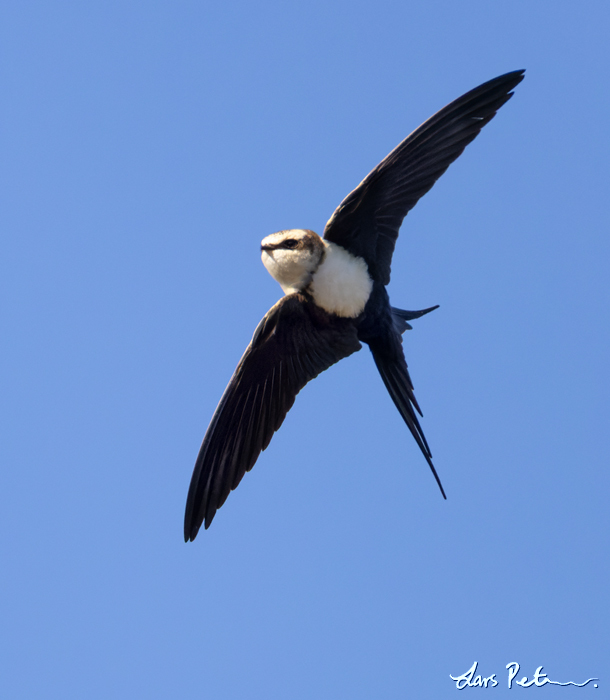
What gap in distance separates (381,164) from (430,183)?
0.38m

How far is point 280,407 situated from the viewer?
15.6 feet

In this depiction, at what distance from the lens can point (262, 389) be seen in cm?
474

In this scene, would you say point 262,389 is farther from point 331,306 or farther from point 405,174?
point 405,174

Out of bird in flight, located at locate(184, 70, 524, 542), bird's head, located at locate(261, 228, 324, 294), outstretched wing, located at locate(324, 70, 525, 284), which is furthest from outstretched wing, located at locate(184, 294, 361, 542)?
outstretched wing, located at locate(324, 70, 525, 284)

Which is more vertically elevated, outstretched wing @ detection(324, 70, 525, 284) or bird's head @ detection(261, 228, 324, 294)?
outstretched wing @ detection(324, 70, 525, 284)

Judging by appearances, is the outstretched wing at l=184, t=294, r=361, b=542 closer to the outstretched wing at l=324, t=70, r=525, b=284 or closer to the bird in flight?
the bird in flight

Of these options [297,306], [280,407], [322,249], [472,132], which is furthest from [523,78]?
[280,407]

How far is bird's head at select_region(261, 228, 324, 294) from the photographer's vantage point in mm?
4398

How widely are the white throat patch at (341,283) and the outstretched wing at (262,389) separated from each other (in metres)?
0.07

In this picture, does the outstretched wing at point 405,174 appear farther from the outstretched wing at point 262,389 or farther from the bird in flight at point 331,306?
the outstretched wing at point 262,389

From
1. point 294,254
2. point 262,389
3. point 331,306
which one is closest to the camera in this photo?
point 294,254

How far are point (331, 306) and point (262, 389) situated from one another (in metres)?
0.63

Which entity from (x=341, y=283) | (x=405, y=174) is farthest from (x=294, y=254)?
(x=405, y=174)

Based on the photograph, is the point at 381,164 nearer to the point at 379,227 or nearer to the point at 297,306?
the point at 379,227
